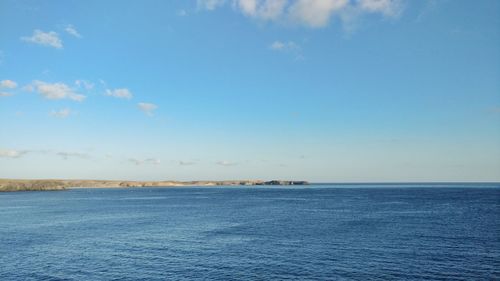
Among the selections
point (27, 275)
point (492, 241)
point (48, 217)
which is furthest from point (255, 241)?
point (48, 217)

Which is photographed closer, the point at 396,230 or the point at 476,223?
the point at 396,230

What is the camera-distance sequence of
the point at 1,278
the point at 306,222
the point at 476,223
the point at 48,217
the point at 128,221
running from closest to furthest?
the point at 1,278, the point at 476,223, the point at 306,222, the point at 128,221, the point at 48,217

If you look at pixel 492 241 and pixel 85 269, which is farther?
pixel 492 241

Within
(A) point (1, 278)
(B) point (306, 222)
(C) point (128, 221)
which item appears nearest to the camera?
(A) point (1, 278)

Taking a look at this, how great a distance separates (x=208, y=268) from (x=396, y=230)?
4412 centimetres

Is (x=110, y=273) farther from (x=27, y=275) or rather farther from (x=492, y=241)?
(x=492, y=241)

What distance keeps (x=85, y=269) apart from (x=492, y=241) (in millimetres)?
62617

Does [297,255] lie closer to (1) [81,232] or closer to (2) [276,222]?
(2) [276,222]

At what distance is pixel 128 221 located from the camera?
3814 inches

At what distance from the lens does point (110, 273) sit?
152 ft

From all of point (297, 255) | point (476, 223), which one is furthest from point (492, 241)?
point (297, 255)

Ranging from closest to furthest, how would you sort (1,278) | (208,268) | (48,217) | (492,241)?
(1,278), (208,268), (492,241), (48,217)

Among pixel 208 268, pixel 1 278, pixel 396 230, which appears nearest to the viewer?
pixel 1 278

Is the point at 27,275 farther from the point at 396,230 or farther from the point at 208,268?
the point at 396,230
